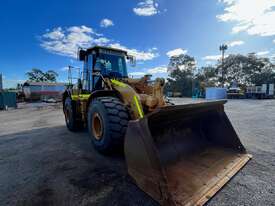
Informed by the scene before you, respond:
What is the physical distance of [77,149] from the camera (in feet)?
12.9

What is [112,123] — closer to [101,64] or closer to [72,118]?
[101,64]

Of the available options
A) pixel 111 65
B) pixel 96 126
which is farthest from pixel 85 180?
pixel 111 65

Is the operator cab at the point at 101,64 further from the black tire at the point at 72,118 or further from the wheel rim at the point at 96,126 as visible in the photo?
the wheel rim at the point at 96,126

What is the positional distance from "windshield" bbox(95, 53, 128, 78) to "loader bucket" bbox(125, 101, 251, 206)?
2.47 meters

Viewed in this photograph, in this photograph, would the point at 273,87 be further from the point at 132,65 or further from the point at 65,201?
the point at 65,201

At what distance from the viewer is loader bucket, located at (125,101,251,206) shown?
6.22 ft

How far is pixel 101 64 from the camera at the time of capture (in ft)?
15.2

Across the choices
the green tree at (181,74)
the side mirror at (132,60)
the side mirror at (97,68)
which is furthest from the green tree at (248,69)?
the side mirror at (97,68)

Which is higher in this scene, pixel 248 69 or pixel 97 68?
pixel 248 69

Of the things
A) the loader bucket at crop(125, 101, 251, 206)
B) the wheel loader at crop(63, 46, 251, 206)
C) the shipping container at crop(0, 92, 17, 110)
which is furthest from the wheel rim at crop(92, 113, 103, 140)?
the shipping container at crop(0, 92, 17, 110)

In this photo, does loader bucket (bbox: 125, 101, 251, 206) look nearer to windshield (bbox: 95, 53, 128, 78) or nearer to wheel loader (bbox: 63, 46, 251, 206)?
wheel loader (bbox: 63, 46, 251, 206)

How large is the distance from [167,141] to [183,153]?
13.6 inches

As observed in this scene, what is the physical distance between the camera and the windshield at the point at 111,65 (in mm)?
4629

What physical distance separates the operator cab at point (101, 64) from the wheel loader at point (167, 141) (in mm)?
160
